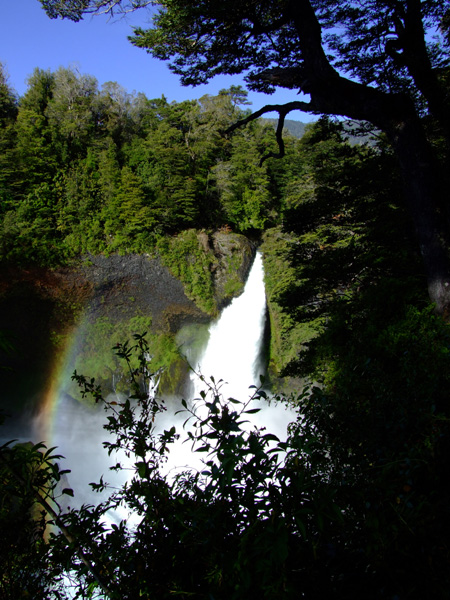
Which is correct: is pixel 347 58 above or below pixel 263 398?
above

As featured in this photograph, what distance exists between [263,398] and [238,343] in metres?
11.5

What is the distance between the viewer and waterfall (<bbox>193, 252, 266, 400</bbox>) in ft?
48.6

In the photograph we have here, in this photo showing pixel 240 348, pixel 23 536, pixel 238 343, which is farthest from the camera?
pixel 238 343

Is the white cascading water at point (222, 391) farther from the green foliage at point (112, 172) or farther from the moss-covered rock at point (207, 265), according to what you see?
the green foliage at point (112, 172)

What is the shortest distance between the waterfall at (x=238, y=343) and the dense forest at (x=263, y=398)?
832 mm

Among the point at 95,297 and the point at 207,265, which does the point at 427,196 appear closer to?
the point at 207,265

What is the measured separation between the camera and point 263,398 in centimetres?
414

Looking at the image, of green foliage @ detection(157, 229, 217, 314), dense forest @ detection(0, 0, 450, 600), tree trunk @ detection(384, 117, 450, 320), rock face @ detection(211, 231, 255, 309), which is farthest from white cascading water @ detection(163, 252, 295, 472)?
tree trunk @ detection(384, 117, 450, 320)

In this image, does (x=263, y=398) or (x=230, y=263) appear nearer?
(x=263, y=398)

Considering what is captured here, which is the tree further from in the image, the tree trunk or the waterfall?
the waterfall

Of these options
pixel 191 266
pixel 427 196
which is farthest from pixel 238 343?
pixel 427 196

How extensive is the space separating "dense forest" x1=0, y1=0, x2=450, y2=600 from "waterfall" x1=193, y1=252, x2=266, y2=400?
2.73 feet

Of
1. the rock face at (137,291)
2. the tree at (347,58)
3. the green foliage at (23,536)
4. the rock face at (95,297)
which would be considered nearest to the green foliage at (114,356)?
the rock face at (95,297)

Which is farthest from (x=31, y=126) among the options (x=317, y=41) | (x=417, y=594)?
(x=417, y=594)
